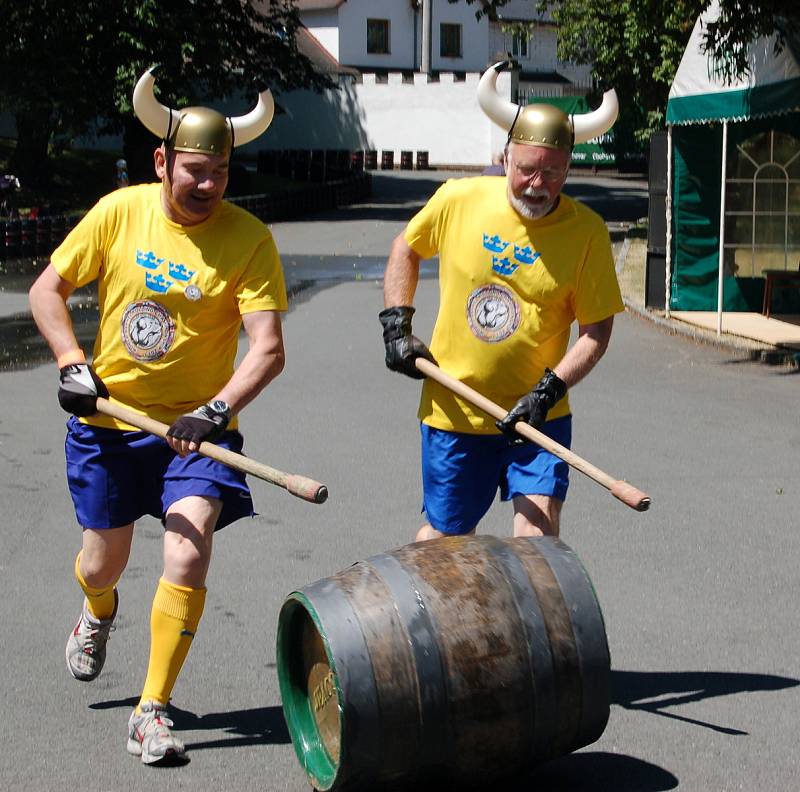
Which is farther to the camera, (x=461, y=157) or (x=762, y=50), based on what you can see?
(x=461, y=157)

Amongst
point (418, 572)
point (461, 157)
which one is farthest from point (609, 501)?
point (461, 157)

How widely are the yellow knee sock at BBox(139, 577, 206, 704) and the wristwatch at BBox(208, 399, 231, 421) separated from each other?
1.81 feet

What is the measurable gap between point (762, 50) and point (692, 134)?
8.89 ft

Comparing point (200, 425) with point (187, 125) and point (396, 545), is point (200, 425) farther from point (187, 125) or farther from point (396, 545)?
point (396, 545)

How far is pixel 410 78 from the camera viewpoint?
54.0 meters

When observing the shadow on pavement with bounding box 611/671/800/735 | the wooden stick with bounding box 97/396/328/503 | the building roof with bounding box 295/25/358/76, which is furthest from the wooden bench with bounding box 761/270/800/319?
the building roof with bounding box 295/25/358/76

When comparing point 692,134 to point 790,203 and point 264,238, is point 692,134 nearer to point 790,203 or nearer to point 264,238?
point 790,203

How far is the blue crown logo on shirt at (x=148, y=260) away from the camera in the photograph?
4.72 meters

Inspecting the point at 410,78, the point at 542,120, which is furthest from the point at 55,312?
the point at 410,78

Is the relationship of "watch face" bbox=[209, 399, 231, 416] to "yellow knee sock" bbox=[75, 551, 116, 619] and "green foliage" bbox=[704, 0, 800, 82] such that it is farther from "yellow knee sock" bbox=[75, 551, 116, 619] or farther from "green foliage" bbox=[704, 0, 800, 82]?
"green foliage" bbox=[704, 0, 800, 82]

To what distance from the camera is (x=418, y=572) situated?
4.05 m

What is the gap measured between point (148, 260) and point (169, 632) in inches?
46.4

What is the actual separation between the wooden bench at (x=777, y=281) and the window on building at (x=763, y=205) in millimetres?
277

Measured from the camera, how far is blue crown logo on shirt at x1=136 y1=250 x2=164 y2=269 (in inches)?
186
